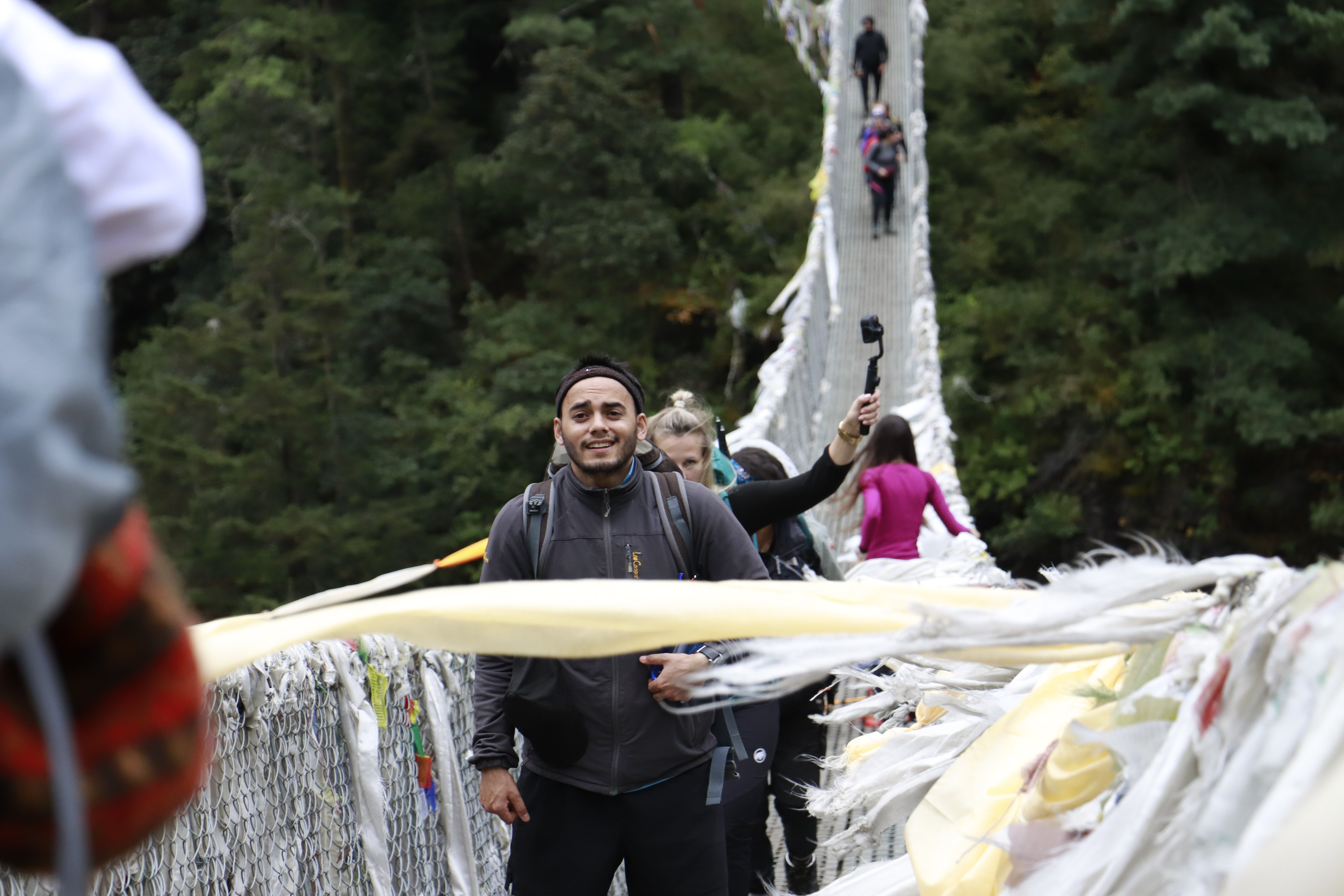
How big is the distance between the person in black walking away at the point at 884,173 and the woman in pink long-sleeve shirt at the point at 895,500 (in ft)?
22.3

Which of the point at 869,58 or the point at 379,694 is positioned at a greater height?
the point at 869,58

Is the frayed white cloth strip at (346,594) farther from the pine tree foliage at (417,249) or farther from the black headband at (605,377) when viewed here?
the pine tree foliage at (417,249)

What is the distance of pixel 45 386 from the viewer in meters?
0.42

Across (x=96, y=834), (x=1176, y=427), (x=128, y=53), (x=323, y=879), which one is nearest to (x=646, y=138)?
(x=1176, y=427)

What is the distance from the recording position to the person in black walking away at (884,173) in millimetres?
9539

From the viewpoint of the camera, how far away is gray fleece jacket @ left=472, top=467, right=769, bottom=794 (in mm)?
1529

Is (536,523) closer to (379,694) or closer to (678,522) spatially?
(678,522)

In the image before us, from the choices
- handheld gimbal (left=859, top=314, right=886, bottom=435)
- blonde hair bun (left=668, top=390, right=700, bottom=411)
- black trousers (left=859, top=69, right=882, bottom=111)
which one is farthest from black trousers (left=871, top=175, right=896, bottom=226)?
blonde hair bun (left=668, top=390, right=700, bottom=411)

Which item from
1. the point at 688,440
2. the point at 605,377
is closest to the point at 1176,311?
the point at 688,440

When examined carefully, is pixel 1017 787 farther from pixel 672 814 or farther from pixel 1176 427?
pixel 1176 427

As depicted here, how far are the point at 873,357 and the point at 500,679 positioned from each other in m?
1.03

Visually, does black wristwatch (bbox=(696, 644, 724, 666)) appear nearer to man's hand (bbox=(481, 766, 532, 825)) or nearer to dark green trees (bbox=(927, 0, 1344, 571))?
man's hand (bbox=(481, 766, 532, 825))

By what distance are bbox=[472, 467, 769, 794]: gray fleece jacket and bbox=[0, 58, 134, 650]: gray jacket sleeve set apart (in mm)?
1056

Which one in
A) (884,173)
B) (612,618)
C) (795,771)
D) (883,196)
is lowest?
(795,771)
